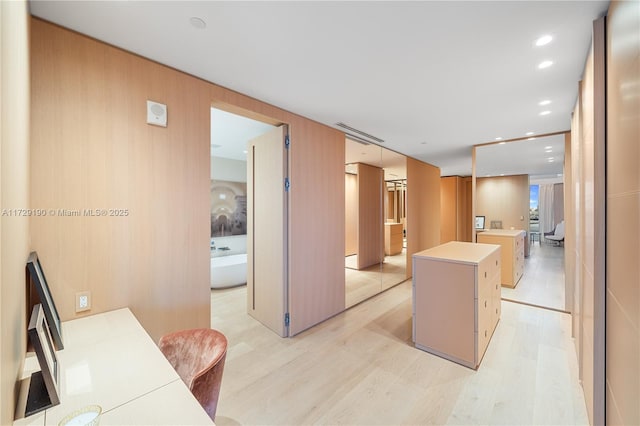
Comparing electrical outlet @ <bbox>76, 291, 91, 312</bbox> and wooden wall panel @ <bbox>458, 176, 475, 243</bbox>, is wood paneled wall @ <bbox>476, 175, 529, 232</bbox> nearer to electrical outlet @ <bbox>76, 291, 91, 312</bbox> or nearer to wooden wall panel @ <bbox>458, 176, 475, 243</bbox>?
wooden wall panel @ <bbox>458, 176, 475, 243</bbox>

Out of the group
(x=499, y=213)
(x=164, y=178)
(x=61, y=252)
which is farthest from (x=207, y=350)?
(x=499, y=213)

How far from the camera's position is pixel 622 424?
1.11 m

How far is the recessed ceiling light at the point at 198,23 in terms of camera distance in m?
1.47

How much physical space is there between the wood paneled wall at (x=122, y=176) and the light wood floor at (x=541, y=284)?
444cm

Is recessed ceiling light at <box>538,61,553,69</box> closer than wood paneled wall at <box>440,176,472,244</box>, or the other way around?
recessed ceiling light at <box>538,61,553,69</box>

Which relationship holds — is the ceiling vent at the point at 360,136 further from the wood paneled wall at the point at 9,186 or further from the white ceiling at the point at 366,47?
the wood paneled wall at the point at 9,186

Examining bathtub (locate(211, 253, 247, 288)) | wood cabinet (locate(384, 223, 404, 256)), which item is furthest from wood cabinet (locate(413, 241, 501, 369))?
wood cabinet (locate(384, 223, 404, 256))

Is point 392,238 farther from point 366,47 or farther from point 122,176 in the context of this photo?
point 122,176

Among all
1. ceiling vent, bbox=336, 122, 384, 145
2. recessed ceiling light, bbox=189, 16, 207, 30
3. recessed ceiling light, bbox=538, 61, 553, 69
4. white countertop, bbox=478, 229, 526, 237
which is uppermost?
ceiling vent, bbox=336, 122, 384, 145

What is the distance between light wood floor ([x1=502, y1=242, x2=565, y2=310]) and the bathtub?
4312 millimetres

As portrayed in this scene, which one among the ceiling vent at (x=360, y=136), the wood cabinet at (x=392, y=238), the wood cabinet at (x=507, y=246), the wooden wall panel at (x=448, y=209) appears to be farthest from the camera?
the wood cabinet at (x=392, y=238)

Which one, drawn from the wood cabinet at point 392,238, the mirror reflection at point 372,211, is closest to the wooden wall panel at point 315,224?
the mirror reflection at point 372,211

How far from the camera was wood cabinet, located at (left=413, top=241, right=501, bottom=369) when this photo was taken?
2289mm

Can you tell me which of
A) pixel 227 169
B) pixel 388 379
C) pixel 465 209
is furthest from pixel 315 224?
pixel 465 209
